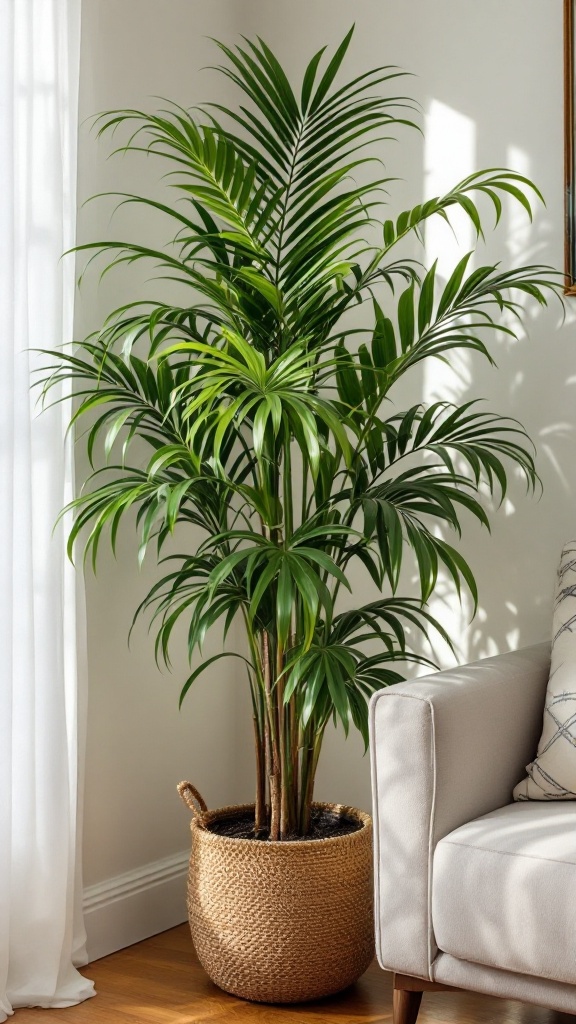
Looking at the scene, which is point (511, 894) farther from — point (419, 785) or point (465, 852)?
point (419, 785)

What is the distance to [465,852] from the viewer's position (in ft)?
5.85

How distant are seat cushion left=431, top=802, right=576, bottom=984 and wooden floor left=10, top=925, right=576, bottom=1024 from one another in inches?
17.5

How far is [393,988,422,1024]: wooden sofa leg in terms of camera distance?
1938mm

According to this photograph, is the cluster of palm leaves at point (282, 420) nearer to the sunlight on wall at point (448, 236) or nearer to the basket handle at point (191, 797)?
the basket handle at point (191, 797)

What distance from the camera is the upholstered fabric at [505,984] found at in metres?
1.72

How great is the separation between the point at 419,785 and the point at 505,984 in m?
0.34

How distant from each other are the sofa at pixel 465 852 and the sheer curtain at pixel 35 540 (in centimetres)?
70

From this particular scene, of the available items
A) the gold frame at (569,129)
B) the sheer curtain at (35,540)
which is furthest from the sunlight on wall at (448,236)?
the sheer curtain at (35,540)

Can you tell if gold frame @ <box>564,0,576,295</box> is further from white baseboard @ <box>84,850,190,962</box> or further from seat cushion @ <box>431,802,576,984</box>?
white baseboard @ <box>84,850,190,962</box>

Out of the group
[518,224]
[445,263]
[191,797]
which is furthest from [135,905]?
[518,224]

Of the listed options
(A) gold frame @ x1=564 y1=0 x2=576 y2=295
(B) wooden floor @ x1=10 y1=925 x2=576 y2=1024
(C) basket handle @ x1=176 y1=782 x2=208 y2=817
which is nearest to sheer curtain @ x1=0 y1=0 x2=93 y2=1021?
(B) wooden floor @ x1=10 y1=925 x2=576 y2=1024

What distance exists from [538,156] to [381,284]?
0.48 meters

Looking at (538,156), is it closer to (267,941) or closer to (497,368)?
(497,368)

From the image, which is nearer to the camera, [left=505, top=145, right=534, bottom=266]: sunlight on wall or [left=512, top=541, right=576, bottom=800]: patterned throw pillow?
[left=512, top=541, right=576, bottom=800]: patterned throw pillow
